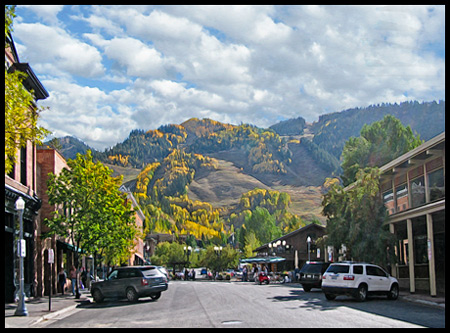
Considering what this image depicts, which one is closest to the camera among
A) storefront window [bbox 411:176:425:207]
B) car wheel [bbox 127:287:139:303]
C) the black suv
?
car wheel [bbox 127:287:139:303]

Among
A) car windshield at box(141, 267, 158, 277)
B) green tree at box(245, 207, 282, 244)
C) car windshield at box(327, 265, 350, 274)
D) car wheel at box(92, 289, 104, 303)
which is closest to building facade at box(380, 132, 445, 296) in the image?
car windshield at box(327, 265, 350, 274)

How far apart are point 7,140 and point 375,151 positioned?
57540 millimetres

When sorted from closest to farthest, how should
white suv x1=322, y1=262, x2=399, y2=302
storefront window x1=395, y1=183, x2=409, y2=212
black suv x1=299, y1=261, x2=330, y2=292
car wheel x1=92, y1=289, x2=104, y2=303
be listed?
white suv x1=322, y1=262, x2=399, y2=302
car wheel x1=92, y1=289, x2=104, y2=303
storefront window x1=395, y1=183, x2=409, y2=212
black suv x1=299, y1=261, x2=330, y2=292

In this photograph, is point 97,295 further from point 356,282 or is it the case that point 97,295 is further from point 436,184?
point 436,184

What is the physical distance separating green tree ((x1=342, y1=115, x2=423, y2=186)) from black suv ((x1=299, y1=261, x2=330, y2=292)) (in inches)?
1246

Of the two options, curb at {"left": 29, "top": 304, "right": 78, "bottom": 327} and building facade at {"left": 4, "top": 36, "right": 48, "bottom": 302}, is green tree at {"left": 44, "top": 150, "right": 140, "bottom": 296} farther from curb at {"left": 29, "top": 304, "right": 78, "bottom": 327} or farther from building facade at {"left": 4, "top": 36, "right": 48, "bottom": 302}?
curb at {"left": 29, "top": 304, "right": 78, "bottom": 327}

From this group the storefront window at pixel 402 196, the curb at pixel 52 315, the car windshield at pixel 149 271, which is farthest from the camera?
the storefront window at pixel 402 196

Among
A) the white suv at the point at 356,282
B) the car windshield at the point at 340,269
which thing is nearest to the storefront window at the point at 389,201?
the white suv at the point at 356,282

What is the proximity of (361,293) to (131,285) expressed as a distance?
10713mm

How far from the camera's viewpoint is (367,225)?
33.2 m

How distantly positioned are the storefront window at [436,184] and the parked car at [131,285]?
13.9 metres

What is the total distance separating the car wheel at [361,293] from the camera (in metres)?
25.0

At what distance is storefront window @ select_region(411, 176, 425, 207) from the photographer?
2948 cm

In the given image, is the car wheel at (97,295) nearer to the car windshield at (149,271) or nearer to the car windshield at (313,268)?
the car windshield at (149,271)
